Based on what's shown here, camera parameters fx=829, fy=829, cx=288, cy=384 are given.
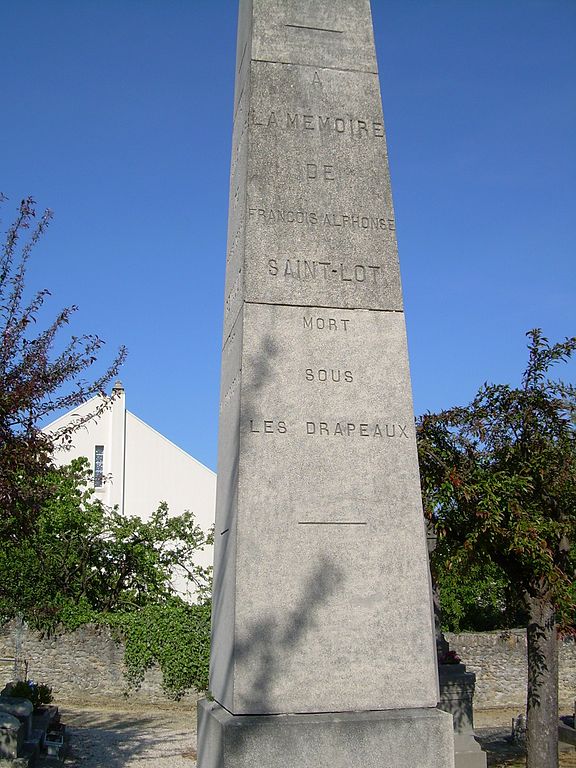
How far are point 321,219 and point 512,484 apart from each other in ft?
18.4

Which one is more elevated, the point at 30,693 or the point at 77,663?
the point at 77,663

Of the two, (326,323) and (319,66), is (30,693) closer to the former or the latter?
(326,323)

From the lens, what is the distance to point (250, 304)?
4.76 m

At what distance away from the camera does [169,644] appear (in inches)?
809

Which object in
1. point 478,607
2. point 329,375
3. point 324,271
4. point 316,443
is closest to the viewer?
point 316,443

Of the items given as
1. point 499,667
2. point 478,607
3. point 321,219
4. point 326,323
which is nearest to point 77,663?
point 499,667

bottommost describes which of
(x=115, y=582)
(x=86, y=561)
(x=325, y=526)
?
(x=325, y=526)

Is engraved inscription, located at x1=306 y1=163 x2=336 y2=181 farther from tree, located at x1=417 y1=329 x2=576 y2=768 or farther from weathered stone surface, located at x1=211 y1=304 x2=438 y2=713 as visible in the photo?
tree, located at x1=417 y1=329 x2=576 y2=768

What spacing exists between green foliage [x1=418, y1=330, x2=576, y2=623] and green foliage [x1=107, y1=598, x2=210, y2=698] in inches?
440

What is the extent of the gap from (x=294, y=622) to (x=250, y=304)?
1.77 meters

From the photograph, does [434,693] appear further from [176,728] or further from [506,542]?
[176,728]

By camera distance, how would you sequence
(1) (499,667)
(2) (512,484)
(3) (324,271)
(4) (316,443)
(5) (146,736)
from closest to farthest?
1. (4) (316,443)
2. (3) (324,271)
3. (2) (512,484)
4. (5) (146,736)
5. (1) (499,667)

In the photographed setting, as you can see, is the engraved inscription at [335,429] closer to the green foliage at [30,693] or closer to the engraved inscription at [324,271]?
the engraved inscription at [324,271]

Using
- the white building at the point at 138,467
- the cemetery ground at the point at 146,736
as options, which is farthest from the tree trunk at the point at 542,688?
the white building at the point at 138,467
